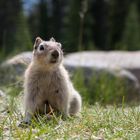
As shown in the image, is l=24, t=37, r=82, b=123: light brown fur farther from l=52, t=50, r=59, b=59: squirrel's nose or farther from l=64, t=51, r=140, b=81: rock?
l=64, t=51, r=140, b=81: rock

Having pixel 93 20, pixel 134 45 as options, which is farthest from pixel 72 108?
pixel 93 20

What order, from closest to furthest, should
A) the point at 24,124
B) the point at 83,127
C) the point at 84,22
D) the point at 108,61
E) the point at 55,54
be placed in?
the point at 83,127, the point at 24,124, the point at 55,54, the point at 108,61, the point at 84,22

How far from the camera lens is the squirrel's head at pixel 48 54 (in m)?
6.36

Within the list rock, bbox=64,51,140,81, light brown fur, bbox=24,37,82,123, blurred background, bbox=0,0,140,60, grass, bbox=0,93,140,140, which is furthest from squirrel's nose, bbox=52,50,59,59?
blurred background, bbox=0,0,140,60

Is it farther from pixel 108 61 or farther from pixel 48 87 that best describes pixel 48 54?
pixel 108 61

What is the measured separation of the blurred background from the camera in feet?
71.4

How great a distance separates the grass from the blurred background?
1485 cm

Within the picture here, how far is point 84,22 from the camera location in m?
24.1

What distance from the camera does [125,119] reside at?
5.93 metres

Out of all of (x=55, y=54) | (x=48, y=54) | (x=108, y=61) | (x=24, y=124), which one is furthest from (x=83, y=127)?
(x=108, y=61)

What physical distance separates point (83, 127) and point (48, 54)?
1122mm

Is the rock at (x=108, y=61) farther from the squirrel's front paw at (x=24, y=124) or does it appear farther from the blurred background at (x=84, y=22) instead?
the squirrel's front paw at (x=24, y=124)

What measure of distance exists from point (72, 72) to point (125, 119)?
5.75 meters

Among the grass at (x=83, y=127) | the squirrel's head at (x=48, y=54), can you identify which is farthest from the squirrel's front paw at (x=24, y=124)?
the squirrel's head at (x=48, y=54)
